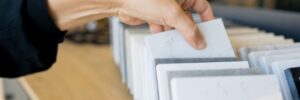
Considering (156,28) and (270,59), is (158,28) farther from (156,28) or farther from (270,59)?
(270,59)

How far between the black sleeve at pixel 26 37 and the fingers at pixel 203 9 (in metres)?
0.22

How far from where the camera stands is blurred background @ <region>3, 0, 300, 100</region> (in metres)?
0.82

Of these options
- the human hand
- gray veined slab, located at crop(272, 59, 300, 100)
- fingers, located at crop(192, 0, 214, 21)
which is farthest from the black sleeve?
gray veined slab, located at crop(272, 59, 300, 100)

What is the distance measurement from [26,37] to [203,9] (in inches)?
10.7

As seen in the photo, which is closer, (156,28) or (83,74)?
(156,28)

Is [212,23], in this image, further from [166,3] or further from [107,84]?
[107,84]

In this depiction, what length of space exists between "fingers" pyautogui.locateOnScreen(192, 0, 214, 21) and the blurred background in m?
0.30

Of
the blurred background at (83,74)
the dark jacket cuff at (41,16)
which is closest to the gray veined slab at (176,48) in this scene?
the dark jacket cuff at (41,16)

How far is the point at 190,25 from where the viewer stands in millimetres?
472

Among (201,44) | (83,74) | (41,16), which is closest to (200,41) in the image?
(201,44)

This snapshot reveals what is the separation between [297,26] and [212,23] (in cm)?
37

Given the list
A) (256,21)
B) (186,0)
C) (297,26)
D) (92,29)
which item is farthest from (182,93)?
(92,29)

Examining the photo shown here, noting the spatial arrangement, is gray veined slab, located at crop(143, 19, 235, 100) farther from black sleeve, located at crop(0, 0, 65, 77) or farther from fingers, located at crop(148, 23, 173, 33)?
black sleeve, located at crop(0, 0, 65, 77)

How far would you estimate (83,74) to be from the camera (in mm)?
947
